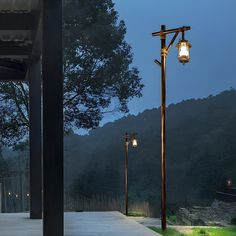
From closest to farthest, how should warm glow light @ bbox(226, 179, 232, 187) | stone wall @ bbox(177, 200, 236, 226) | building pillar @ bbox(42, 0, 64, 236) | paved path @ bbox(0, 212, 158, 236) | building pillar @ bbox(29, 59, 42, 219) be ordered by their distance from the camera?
building pillar @ bbox(42, 0, 64, 236) < paved path @ bbox(0, 212, 158, 236) < building pillar @ bbox(29, 59, 42, 219) < stone wall @ bbox(177, 200, 236, 226) < warm glow light @ bbox(226, 179, 232, 187)

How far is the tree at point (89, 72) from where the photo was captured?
33094 millimetres

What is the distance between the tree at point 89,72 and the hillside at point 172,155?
92.4ft

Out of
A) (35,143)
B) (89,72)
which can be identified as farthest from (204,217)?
(35,143)

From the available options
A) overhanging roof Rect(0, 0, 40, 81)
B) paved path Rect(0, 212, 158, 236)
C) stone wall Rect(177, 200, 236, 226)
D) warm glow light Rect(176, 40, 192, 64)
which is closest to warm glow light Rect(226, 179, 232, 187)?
stone wall Rect(177, 200, 236, 226)

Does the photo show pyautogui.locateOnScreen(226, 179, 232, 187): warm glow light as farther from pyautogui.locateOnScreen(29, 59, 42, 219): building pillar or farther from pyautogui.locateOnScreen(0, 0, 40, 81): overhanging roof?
pyautogui.locateOnScreen(29, 59, 42, 219): building pillar

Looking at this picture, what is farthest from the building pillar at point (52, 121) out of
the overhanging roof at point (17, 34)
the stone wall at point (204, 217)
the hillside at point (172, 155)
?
the hillside at point (172, 155)

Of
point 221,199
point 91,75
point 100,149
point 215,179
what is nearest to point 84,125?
point 91,75

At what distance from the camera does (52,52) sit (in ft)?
31.9

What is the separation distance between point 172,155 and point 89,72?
5718 cm

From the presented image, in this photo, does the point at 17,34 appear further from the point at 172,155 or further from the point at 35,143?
the point at 172,155

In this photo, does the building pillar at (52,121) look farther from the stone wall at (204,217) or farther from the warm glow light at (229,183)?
the warm glow light at (229,183)

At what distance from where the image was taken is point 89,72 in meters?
33.2

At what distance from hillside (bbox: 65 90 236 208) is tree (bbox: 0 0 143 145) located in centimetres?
2816

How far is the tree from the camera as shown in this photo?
33.1m
